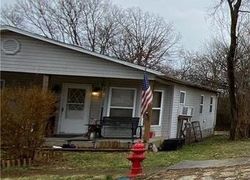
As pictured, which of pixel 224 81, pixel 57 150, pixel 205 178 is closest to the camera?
pixel 205 178

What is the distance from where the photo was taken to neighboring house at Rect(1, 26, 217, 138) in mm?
16688

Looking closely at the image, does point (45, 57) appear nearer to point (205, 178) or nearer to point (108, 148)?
point (108, 148)

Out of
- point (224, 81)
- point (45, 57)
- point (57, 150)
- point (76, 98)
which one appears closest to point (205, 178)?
point (57, 150)

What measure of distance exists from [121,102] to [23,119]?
6.89 meters

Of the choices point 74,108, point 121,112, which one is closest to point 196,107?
point 121,112

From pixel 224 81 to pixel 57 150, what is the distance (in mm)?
30229

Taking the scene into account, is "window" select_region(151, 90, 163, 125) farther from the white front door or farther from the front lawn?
the front lawn

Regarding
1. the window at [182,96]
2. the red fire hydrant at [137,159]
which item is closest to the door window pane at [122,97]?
the window at [182,96]

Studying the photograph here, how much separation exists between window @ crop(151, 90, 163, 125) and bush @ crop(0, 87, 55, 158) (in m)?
7.34

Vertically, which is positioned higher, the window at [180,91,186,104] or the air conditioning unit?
the window at [180,91,186,104]

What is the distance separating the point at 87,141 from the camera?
16188 mm

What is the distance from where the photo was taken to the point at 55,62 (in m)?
16.8

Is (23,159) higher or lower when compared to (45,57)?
lower

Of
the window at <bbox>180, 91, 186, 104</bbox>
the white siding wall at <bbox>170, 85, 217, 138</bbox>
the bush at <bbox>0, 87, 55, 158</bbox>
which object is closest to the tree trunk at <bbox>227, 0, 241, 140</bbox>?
the white siding wall at <bbox>170, 85, 217, 138</bbox>
